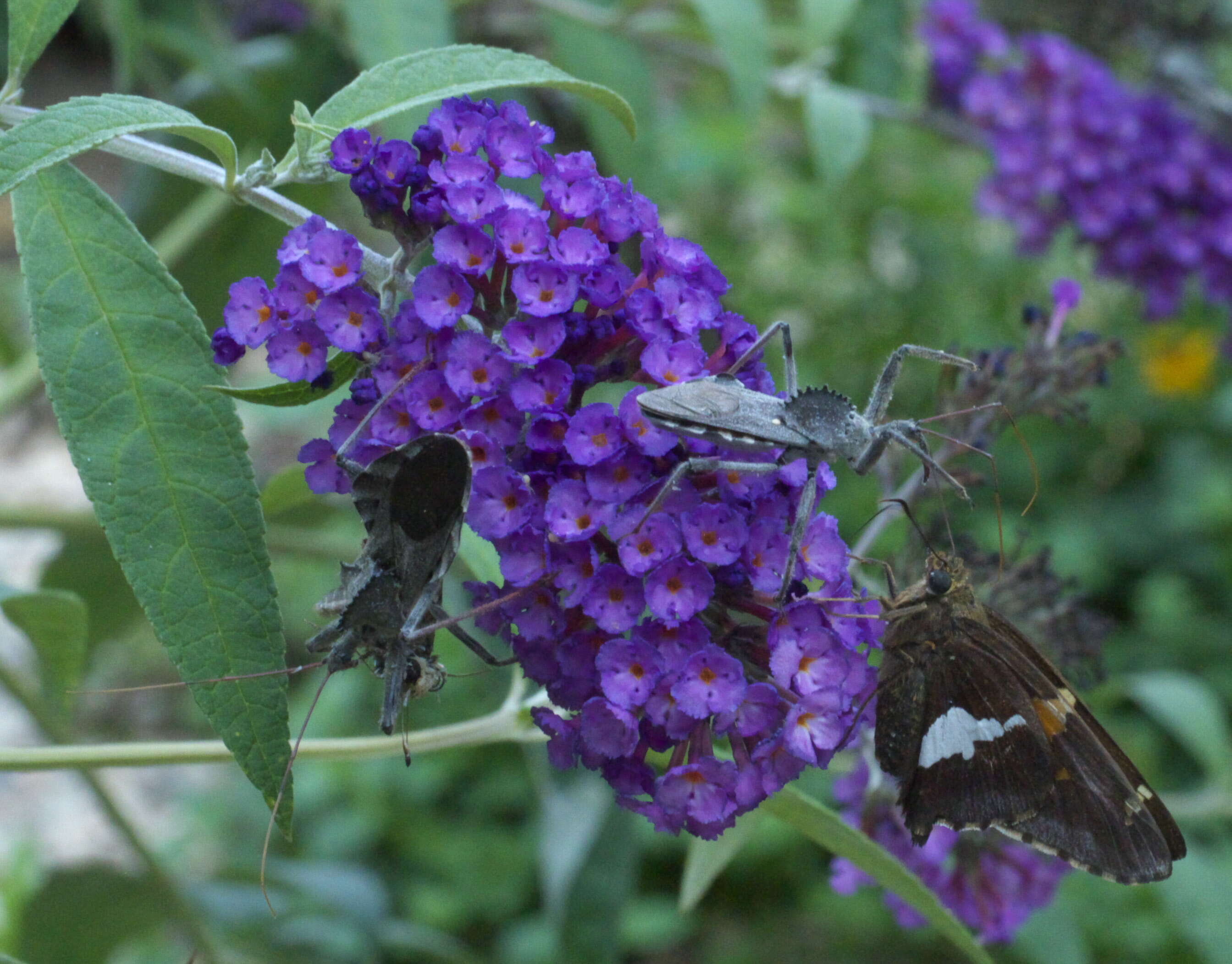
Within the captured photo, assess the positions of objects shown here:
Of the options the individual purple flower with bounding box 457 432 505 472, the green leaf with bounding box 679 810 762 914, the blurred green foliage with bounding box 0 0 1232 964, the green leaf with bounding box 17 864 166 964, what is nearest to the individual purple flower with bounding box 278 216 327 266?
the individual purple flower with bounding box 457 432 505 472

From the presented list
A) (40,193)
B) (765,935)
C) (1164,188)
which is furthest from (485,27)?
(765,935)

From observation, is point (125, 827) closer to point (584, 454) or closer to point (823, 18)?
point (584, 454)

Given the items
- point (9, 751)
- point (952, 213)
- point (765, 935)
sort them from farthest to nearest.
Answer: point (952, 213) < point (765, 935) < point (9, 751)

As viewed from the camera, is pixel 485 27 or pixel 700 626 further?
pixel 485 27

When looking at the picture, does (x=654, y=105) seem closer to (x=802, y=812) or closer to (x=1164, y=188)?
(x=1164, y=188)

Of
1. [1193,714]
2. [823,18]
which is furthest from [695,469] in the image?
[1193,714]

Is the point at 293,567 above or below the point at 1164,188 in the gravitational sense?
below

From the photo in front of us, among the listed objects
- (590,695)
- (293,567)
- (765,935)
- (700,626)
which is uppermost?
(700,626)
